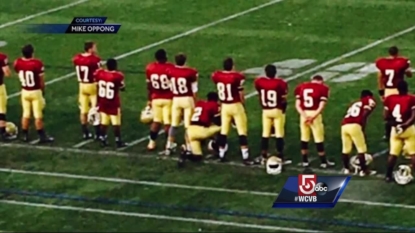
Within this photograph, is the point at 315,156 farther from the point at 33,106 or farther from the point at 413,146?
the point at 33,106

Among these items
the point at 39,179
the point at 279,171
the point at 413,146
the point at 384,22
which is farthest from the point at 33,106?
the point at 384,22

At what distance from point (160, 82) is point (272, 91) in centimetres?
207

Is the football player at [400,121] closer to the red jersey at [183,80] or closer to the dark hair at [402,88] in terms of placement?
the dark hair at [402,88]

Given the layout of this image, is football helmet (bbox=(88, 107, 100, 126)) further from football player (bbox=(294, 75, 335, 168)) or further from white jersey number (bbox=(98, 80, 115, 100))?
football player (bbox=(294, 75, 335, 168))

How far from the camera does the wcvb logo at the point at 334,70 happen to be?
2519 cm

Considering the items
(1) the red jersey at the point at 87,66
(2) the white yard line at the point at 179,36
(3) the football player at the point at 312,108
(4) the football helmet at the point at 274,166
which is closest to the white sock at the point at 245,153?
(4) the football helmet at the point at 274,166

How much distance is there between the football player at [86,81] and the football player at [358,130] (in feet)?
14.7

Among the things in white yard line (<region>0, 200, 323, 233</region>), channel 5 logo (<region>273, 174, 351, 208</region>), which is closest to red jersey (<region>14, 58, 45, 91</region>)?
white yard line (<region>0, 200, 323, 233</region>)

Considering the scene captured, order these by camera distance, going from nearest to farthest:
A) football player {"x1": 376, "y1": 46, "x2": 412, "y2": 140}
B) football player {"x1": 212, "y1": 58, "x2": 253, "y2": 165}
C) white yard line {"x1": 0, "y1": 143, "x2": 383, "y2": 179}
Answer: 1. white yard line {"x1": 0, "y1": 143, "x2": 383, "y2": 179}
2. football player {"x1": 212, "y1": 58, "x2": 253, "y2": 165}
3. football player {"x1": 376, "y1": 46, "x2": 412, "y2": 140}

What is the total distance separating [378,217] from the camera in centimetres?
1819

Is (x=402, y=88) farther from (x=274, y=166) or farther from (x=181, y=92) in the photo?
(x=181, y=92)

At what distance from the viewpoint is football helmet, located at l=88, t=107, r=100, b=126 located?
2177 centimetres

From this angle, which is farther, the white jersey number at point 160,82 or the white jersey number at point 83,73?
the white jersey number at point 83,73

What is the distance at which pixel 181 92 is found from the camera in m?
20.9
